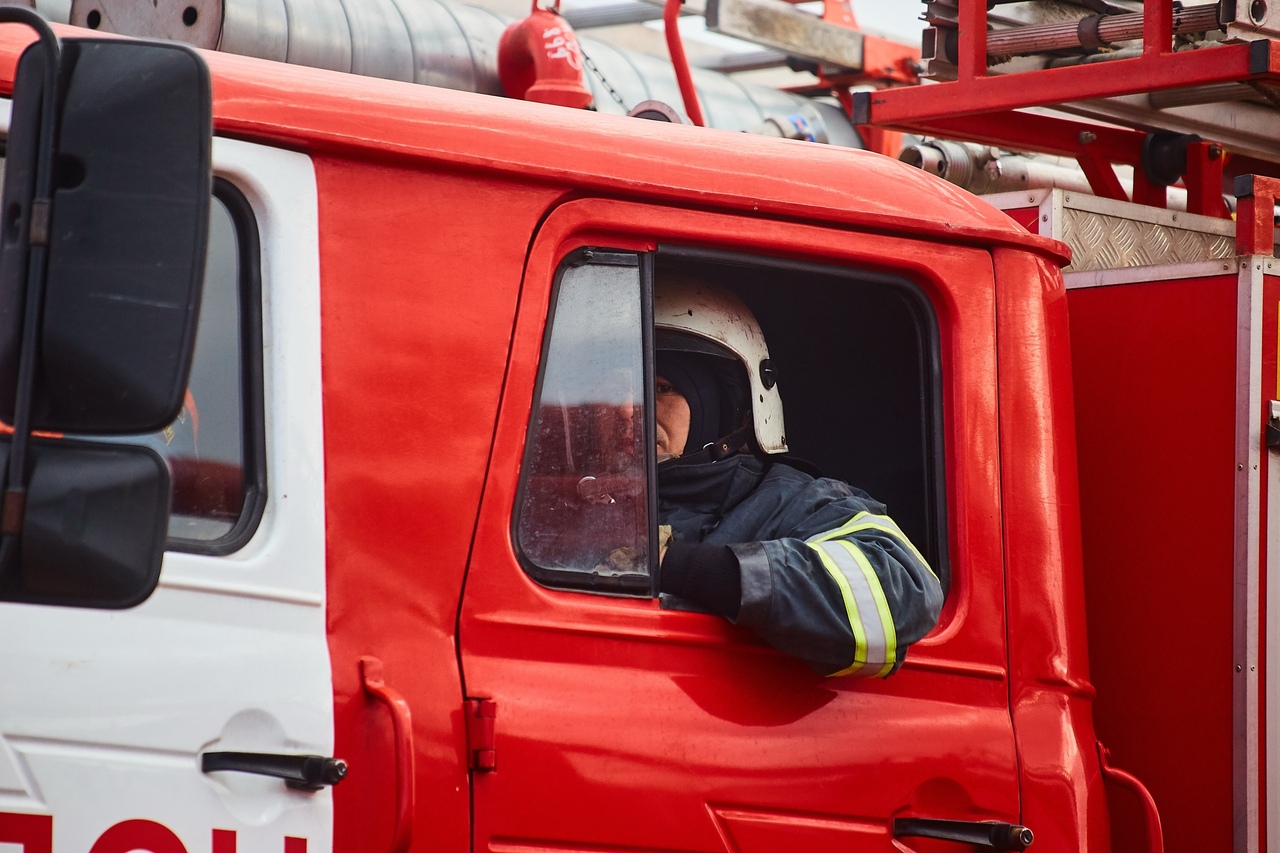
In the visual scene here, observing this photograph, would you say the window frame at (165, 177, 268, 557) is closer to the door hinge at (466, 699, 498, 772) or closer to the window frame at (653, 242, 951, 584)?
the door hinge at (466, 699, 498, 772)

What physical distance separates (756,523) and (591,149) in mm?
660

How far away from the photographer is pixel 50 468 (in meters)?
1.44

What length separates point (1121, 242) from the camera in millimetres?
3080

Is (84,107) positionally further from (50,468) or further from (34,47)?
(50,468)

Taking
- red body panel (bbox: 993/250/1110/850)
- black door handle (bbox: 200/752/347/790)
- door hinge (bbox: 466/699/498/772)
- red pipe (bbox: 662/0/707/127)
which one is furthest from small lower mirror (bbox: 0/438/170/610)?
red pipe (bbox: 662/0/707/127)

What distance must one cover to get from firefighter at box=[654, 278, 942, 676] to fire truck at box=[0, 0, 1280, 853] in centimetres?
8

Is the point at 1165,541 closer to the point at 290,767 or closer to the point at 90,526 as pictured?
the point at 290,767

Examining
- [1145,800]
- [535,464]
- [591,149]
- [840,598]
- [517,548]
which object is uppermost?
[591,149]

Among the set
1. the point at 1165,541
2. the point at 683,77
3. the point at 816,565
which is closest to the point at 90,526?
the point at 816,565

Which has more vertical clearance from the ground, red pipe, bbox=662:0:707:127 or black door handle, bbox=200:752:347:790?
red pipe, bbox=662:0:707:127

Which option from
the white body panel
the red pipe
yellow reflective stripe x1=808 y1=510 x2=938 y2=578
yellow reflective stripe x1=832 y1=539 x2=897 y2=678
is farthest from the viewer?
the red pipe

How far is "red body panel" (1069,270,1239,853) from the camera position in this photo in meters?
2.68

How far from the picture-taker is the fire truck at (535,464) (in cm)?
148

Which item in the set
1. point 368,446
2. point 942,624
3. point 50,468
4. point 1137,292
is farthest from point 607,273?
point 1137,292
